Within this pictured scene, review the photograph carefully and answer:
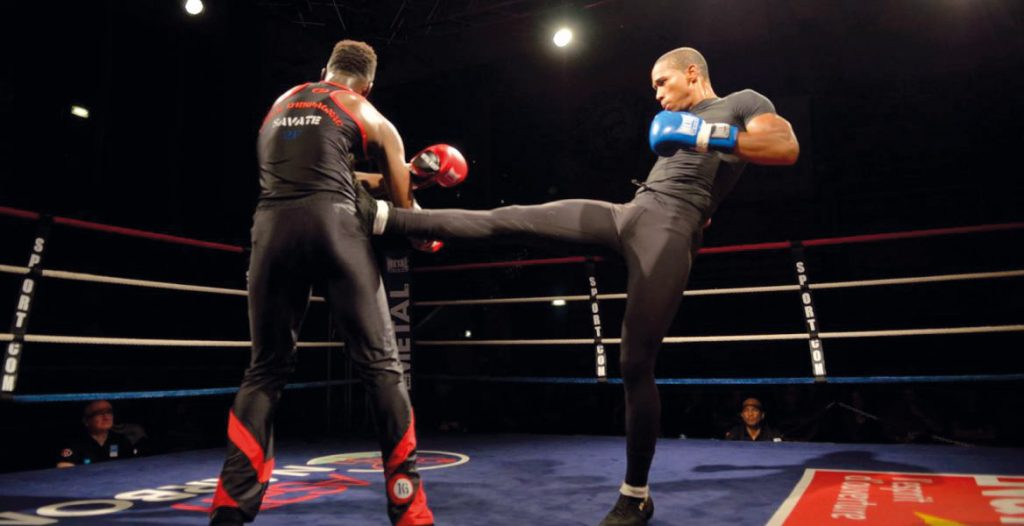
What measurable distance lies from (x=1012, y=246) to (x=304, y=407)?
6.36 metres

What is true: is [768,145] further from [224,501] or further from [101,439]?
[101,439]

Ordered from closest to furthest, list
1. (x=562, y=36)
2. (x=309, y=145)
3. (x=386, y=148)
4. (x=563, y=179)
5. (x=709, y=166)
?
(x=309, y=145), (x=386, y=148), (x=709, y=166), (x=562, y=36), (x=563, y=179)

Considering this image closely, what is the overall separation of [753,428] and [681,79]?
9.62 feet

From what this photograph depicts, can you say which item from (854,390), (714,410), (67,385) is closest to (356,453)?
(67,385)

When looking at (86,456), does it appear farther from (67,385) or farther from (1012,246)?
(1012,246)

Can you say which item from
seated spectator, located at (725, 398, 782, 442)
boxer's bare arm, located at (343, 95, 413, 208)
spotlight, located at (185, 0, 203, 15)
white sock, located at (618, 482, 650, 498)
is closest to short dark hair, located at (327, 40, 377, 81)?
boxer's bare arm, located at (343, 95, 413, 208)

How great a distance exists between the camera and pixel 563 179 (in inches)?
265

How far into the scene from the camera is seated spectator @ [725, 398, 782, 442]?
13.4 ft

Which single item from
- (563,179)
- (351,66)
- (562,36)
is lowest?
(351,66)

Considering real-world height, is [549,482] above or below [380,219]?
below

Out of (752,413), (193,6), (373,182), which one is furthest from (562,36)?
(373,182)

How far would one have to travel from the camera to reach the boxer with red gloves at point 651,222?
1659 mm

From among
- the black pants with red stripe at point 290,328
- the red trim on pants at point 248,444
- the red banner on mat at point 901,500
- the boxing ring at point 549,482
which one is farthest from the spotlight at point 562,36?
the red trim on pants at point 248,444

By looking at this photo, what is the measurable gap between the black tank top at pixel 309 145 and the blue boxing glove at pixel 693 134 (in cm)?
78
